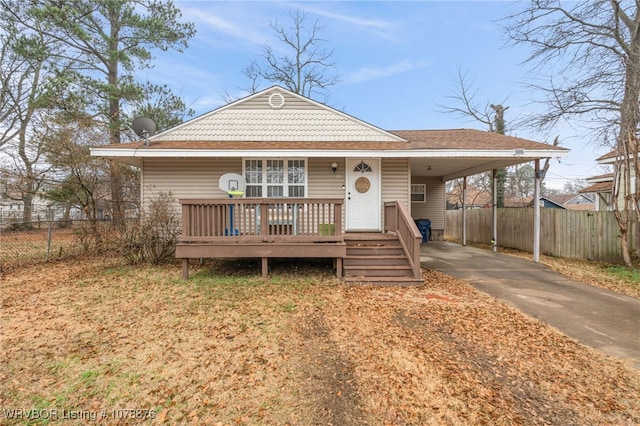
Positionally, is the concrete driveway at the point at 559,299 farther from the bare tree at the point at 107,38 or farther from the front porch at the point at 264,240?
the bare tree at the point at 107,38

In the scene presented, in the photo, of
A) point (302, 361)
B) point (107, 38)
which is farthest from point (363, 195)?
point (107, 38)

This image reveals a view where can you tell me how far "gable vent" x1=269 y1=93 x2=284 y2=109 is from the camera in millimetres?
8672

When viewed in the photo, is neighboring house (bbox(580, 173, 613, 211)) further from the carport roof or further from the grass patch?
the carport roof

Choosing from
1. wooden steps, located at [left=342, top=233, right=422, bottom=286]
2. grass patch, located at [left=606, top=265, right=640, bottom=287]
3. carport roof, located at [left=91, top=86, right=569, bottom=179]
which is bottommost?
grass patch, located at [left=606, top=265, right=640, bottom=287]

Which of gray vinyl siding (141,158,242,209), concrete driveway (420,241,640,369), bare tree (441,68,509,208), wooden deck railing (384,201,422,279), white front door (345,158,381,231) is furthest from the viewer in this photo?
bare tree (441,68,509,208)

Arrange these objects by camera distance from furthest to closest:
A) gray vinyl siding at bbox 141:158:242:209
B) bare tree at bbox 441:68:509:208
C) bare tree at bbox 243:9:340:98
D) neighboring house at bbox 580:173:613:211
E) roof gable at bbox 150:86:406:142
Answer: bare tree at bbox 243:9:340:98 → bare tree at bbox 441:68:509:208 → neighboring house at bbox 580:173:613:211 → roof gable at bbox 150:86:406:142 → gray vinyl siding at bbox 141:158:242:209

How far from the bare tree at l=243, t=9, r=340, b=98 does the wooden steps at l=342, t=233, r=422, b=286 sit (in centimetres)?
1586

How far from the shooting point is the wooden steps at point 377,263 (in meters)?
5.79

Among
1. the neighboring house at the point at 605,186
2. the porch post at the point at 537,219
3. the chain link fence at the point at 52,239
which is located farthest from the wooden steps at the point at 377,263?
the neighboring house at the point at 605,186

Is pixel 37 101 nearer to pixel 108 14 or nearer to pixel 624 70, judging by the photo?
pixel 108 14

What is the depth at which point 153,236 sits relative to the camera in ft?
23.5

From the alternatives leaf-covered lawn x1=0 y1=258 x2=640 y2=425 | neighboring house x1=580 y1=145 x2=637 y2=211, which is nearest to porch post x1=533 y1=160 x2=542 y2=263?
leaf-covered lawn x1=0 y1=258 x2=640 y2=425

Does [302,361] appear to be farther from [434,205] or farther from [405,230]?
[434,205]

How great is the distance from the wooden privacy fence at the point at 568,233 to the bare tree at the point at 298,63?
14.4 metres
